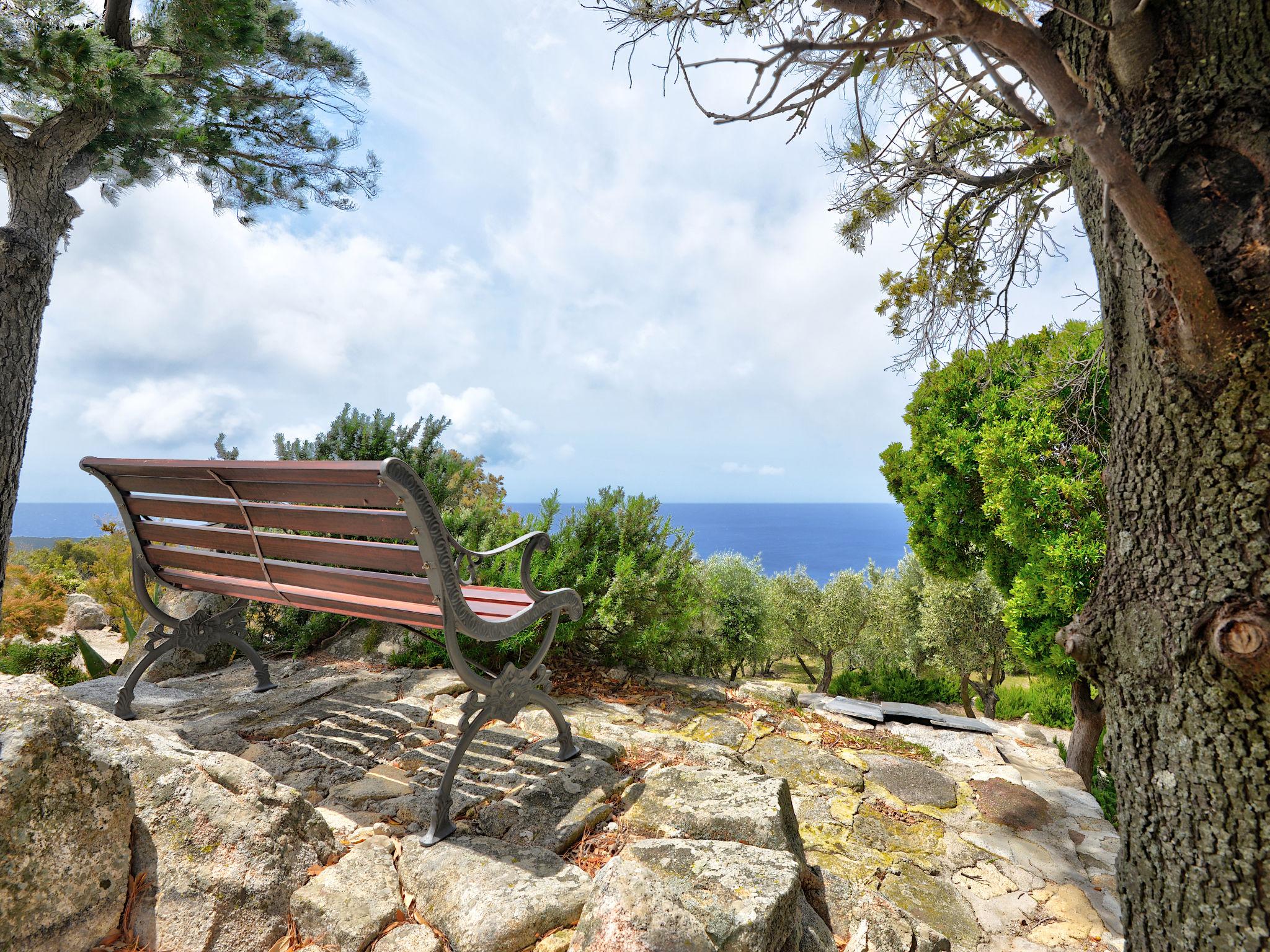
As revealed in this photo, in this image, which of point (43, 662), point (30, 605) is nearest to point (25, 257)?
point (43, 662)

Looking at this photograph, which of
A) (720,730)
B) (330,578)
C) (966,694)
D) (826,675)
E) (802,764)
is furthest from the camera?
(826,675)

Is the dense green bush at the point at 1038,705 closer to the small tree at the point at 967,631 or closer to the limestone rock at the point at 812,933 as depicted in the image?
the small tree at the point at 967,631

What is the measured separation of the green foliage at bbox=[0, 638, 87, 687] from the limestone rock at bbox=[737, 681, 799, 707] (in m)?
6.86

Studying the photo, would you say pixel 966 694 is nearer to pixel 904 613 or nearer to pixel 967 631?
pixel 967 631

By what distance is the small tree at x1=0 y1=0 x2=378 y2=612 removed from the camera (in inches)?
189

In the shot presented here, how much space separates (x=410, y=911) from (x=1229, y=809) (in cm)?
259

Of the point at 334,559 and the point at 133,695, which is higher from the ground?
the point at 334,559

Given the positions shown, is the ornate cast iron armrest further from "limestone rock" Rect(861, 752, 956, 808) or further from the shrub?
the shrub

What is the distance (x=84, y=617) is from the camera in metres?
10.2

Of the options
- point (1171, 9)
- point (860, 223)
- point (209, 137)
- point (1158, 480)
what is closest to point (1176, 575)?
point (1158, 480)

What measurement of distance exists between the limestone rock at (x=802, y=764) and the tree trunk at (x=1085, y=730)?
4.07m

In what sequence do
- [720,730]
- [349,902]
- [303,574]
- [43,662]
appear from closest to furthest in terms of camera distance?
[349,902] → [303,574] → [720,730] → [43,662]

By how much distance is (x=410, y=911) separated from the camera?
208 cm

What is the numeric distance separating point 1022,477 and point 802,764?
12.1 ft
